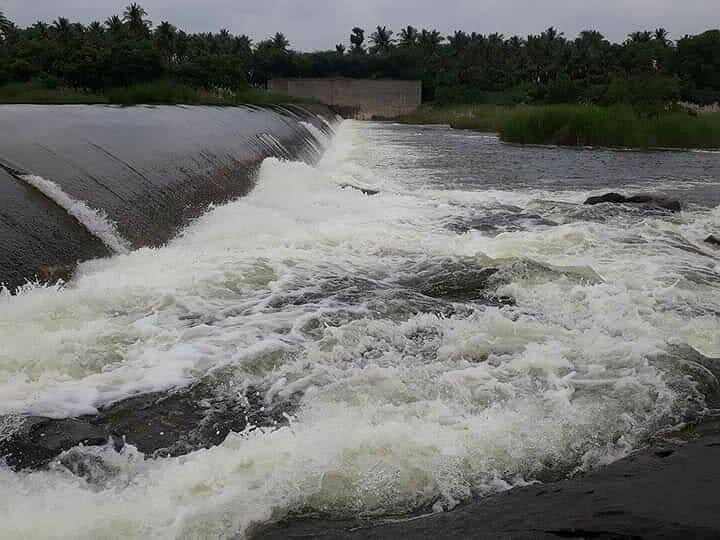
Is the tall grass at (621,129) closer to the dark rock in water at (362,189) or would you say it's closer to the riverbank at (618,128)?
the riverbank at (618,128)

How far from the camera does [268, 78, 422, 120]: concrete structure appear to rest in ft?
208

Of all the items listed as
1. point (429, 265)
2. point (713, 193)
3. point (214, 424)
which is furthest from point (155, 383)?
point (713, 193)

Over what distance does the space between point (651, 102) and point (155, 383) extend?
23.8 metres

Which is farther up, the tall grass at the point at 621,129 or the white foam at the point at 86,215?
the tall grass at the point at 621,129

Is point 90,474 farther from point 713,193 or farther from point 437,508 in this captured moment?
point 713,193

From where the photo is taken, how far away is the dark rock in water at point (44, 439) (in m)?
2.92

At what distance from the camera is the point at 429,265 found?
655cm

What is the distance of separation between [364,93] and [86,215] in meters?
60.5

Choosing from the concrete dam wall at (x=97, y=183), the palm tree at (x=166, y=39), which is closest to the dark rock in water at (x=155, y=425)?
the concrete dam wall at (x=97, y=183)

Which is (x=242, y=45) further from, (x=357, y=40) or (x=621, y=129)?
(x=621, y=129)

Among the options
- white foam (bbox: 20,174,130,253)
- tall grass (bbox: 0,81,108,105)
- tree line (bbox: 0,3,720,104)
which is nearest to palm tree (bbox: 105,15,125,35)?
tree line (bbox: 0,3,720,104)

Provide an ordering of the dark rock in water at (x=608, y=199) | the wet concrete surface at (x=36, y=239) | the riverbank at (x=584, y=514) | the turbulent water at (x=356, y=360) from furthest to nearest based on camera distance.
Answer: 1. the dark rock in water at (x=608, y=199)
2. the wet concrete surface at (x=36, y=239)
3. the turbulent water at (x=356, y=360)
4. the riverbank at (x=584, y=514)

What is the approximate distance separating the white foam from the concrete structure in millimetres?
58483

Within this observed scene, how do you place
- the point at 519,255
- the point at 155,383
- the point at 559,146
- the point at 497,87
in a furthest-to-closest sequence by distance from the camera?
the point at 497,87 < the point at 559,146 < the point at 519,255 < the point at 155,383
